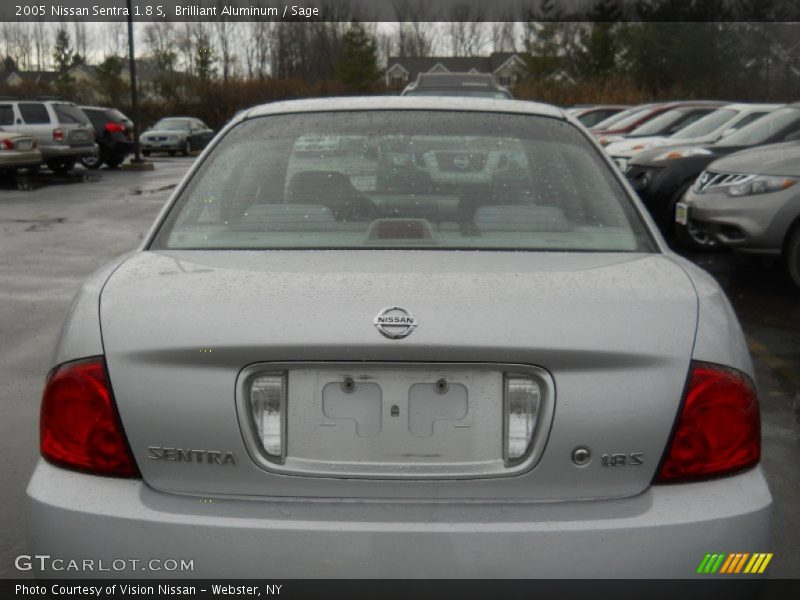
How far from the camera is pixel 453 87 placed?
16.4 meters

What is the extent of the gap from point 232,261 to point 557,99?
48.3 meters

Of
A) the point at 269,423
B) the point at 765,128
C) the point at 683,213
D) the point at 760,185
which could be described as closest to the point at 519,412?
the point at 269,423

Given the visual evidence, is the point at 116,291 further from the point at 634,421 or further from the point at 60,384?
the point at 634,421

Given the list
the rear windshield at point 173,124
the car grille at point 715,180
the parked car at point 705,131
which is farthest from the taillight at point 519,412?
the rear windshield at point 173,124

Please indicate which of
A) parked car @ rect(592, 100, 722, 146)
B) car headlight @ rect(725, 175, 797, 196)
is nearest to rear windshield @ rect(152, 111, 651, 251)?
car headlight @ rect(725, 175, 797, 196)

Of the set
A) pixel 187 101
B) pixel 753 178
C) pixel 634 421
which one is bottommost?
pixel 187 101

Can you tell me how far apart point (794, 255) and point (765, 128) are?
3278 mm

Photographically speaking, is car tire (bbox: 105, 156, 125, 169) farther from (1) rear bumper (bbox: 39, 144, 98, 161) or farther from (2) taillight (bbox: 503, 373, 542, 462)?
(2) taillight (bbox: 503, 373, 542, 462)

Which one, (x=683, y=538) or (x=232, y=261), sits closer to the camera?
(x=683, y=538)

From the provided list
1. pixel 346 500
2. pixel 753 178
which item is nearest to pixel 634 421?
pixel 346 500

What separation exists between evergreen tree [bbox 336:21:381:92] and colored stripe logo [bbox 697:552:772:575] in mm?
67469

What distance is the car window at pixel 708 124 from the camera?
13.9 m
